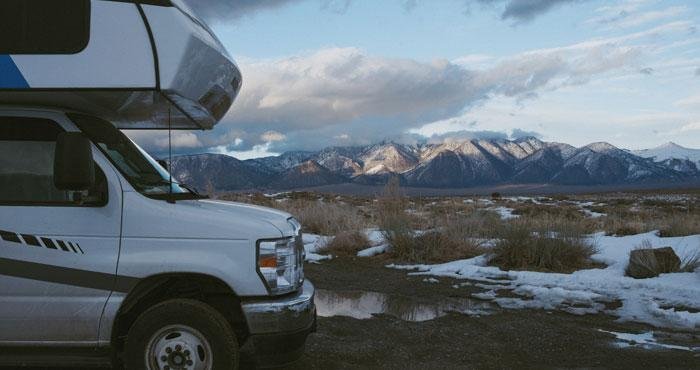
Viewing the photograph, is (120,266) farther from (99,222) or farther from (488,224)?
(488,224)

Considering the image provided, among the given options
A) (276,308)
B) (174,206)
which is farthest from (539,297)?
(174,206)

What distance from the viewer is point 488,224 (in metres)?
14.3

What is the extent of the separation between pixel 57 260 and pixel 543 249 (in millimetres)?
9006

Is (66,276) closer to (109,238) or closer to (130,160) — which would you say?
(109,238)

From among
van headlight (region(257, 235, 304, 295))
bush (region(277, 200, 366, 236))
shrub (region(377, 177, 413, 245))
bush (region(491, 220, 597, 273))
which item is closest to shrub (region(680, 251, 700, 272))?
bush (region(491, 220, 597, 273))

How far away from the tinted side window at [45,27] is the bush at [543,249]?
28.7ft

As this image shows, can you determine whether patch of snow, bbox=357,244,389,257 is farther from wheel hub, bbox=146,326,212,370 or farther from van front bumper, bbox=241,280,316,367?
wheel hub, bbox=146,326,212,370

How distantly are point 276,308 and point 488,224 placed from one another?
1075cm

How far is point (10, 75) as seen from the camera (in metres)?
4.11

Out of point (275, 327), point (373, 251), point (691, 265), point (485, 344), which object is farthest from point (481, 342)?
point (373, 251)

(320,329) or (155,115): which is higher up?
(155,115)

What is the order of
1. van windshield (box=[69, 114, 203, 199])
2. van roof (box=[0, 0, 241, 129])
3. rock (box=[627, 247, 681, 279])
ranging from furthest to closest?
rock (box=[627, 247, 681, 279])
van windshield (box=[69, 114, 203, 199])
van roof (box=[0, 0, 241, 129])

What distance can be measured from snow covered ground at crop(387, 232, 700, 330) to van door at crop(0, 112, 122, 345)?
5609 millimetres

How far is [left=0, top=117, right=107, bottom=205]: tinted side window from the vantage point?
165 inches
